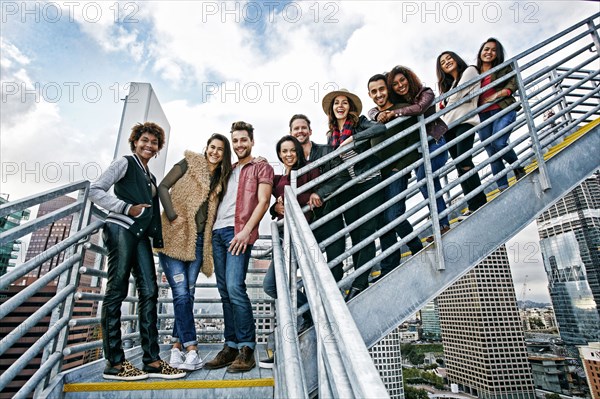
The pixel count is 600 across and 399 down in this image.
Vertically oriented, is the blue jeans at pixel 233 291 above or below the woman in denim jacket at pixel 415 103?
below

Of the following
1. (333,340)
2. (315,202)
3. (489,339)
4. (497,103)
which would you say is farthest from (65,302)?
(489,339)

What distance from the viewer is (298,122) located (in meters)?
2.93

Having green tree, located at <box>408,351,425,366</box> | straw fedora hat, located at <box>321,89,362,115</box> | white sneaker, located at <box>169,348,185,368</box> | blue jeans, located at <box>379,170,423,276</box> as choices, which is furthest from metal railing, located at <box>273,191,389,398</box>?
green tree, located at <box>408,351,425,366</box>

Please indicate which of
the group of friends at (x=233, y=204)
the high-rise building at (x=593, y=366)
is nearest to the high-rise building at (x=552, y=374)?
the high-rise building at (x=593, y=366)

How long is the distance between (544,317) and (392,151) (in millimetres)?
95639

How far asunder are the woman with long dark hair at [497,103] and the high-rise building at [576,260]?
185 ft

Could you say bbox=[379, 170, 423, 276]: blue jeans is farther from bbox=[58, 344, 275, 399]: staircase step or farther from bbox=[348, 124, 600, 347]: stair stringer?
bbox=[58, 344, 275, 399]: staircase step

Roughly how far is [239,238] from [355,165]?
1.05 meters

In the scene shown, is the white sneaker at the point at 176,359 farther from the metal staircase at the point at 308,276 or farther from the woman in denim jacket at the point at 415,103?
the woman in denim jacket at the point at 415,103

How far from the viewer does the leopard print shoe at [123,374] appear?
183 centimetres

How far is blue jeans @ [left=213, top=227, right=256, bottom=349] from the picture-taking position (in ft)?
7.13

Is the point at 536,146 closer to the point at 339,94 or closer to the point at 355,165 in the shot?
the point at 355,165

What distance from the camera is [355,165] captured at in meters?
2.37

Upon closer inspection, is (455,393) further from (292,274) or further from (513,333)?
(292,274)
